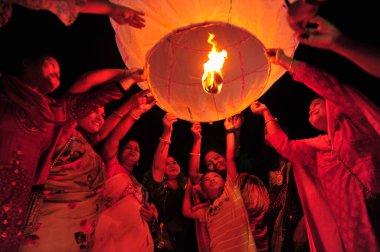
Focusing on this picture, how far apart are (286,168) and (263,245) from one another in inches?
31.2

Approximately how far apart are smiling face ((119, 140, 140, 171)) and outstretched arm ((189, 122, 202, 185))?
59 cm

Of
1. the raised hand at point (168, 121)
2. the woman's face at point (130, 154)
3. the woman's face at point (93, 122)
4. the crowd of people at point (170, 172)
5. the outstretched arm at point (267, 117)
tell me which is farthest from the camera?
the raised hand at point (168, 121)

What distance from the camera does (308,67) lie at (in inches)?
129

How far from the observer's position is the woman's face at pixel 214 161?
435cm

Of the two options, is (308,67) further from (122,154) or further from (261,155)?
(122,154)

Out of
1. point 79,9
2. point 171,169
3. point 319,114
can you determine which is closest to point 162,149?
point 171,169

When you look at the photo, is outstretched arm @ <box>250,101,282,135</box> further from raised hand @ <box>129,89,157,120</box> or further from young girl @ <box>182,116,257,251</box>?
raised hand @ <box>129,89,157,120</box>

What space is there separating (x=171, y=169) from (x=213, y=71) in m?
1.61

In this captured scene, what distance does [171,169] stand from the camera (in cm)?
433

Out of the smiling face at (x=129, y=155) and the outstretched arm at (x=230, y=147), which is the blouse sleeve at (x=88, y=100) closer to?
the smiling face at (x=129, y=155)

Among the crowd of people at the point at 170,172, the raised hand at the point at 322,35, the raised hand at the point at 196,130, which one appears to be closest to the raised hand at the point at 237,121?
the crowd of people at the point at 170,172

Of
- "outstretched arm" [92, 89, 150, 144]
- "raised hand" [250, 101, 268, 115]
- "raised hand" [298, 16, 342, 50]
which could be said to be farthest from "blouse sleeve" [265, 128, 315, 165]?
"outstretched arm" [92, 89, 150, 144]

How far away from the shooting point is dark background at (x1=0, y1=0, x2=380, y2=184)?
3408mm

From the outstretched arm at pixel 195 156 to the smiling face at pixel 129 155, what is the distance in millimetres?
593
